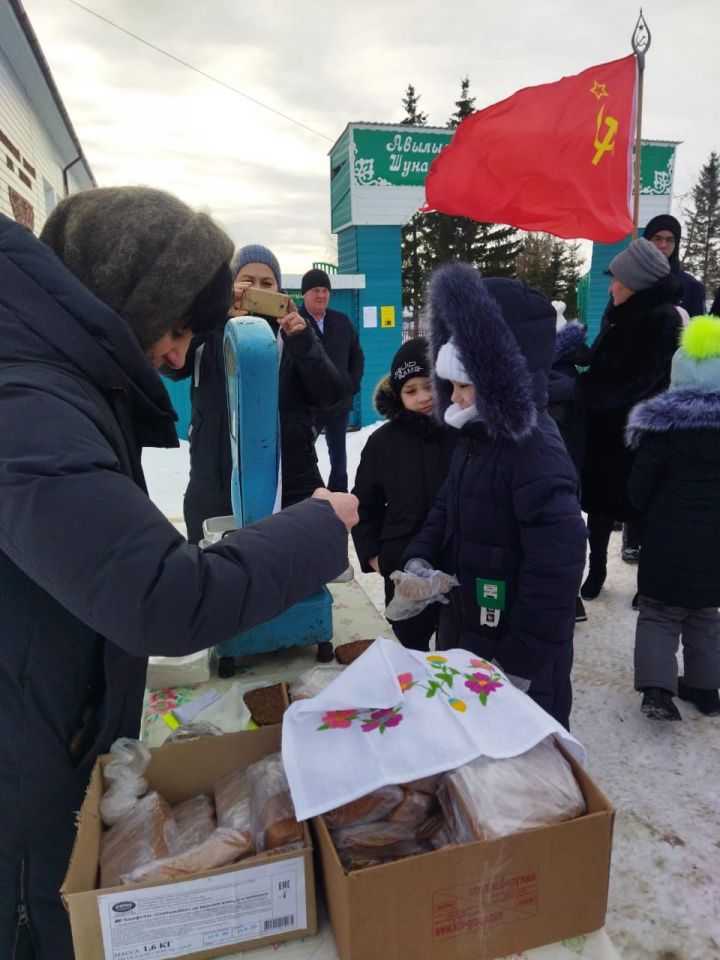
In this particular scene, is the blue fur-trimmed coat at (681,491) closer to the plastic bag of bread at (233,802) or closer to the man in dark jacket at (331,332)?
the plastic bag of bread at (233,802)

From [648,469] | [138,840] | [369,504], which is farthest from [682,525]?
[138,840]

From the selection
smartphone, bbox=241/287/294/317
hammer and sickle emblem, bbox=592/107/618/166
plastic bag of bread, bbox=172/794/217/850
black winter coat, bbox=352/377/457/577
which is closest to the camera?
plastic bag of bread, bbox=172/794/217/850

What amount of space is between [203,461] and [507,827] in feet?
6.06

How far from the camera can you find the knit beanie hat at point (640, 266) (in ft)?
10.9

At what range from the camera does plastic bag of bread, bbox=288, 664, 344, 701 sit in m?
1.27

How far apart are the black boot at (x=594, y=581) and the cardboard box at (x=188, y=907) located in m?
3.52

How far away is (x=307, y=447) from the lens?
9.44 feet

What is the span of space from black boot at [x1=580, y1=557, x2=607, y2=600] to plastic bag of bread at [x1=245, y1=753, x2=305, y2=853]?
3423mm

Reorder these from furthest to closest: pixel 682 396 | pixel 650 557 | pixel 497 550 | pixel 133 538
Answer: pixel 650 557, pixel 682 396, pixel 497 550, pixel 133 538

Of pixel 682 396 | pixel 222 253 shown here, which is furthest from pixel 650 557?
pixel 222 253

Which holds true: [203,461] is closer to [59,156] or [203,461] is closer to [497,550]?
[497,550]

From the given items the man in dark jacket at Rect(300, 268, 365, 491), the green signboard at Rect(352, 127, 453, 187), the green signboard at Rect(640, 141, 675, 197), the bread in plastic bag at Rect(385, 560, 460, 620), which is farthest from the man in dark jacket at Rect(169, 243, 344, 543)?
the green signboard at Rect(640, 141, 675, 197)

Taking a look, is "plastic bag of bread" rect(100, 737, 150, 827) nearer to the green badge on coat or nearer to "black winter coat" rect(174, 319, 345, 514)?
the green badge on coat

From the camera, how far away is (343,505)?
1091 mm
